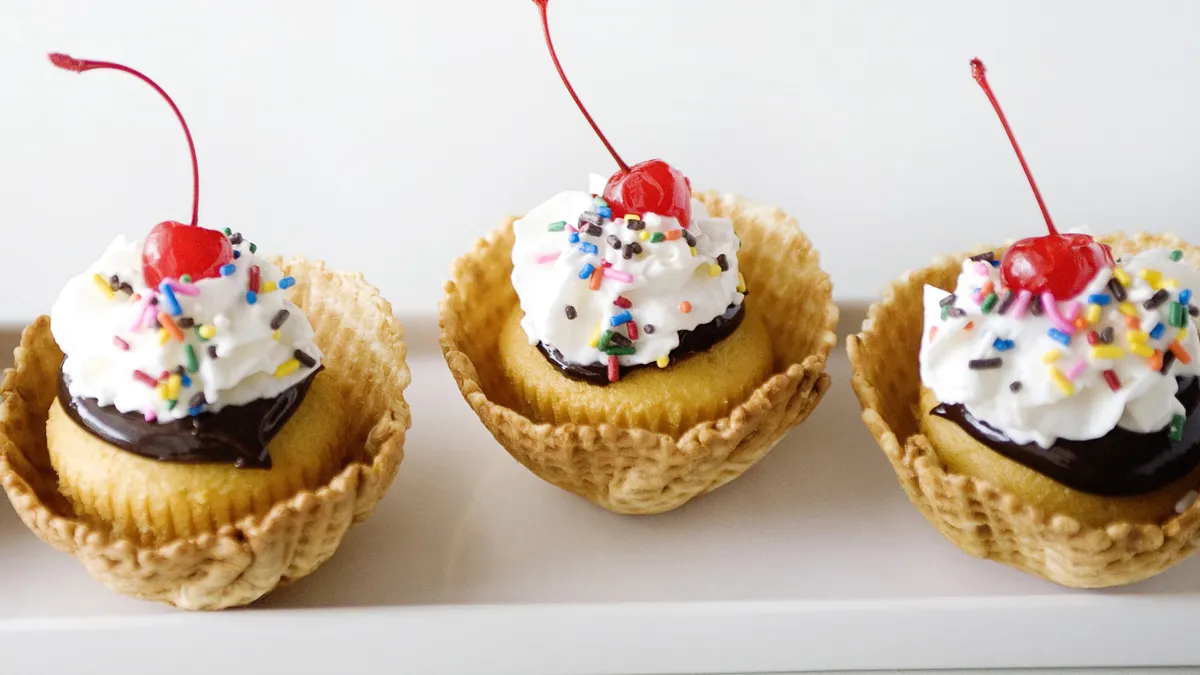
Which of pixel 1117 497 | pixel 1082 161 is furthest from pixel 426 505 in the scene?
pixel 1082 161

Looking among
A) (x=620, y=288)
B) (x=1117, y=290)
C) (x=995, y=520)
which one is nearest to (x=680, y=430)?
(x=620, y=288)

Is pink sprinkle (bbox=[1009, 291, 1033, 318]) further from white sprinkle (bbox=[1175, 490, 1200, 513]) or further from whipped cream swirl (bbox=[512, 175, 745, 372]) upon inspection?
whipped cream swirl (bbox=[512, 175, 745, 372])

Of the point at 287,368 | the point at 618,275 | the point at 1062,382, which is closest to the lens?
the point at 1062,382

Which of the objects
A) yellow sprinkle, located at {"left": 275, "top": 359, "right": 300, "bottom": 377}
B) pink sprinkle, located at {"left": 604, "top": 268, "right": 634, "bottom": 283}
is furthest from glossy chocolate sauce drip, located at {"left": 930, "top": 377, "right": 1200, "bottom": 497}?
yellow sprinkle, located at {"left": 275, "top": 359, "right": 300, "bottom": 377}

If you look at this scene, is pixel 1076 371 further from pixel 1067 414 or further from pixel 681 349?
pixel 681 349

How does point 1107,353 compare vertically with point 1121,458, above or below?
above

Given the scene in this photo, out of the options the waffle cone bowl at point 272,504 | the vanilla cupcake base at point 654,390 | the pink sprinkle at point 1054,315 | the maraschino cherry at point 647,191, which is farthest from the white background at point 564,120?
the pink sprinkle at point 1054,315

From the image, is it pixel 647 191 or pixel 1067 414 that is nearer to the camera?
pixel 1067 414

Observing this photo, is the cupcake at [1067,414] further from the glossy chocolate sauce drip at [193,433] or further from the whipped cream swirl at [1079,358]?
the glossy chocolate sauce drip at [193,433]
